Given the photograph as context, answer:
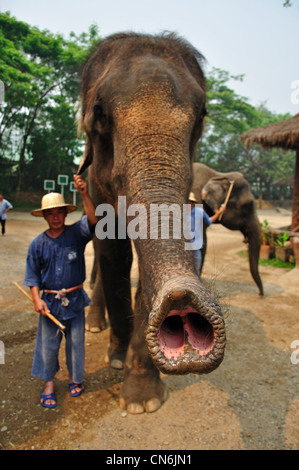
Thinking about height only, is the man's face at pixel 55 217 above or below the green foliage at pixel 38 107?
below

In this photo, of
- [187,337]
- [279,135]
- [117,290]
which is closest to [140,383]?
[117,290]

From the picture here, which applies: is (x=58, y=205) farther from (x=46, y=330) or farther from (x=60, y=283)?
(x=46, y=330)

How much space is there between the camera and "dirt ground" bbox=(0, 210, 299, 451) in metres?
2.53

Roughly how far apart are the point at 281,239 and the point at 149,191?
8075mm

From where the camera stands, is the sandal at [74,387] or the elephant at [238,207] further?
the elephant at [238,207]

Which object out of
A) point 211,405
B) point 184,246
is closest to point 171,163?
point 184,246

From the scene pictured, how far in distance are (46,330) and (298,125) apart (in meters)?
8.73

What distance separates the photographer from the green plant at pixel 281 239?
9086mm

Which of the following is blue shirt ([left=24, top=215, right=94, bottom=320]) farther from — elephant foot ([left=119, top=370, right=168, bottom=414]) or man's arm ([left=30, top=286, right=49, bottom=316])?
elephant foot ([left=119, top=370, right=168, bottom=414])

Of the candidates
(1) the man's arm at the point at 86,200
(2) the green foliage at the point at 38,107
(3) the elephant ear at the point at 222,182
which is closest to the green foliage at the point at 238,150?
(2) the green foliage at the point at 38,107

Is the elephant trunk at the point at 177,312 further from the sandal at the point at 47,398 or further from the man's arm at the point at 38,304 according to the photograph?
the sandal at the point at 47,398

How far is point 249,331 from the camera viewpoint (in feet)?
15.1

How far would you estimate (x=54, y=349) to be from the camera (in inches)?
118

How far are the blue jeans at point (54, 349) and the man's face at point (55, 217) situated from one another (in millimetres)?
783
